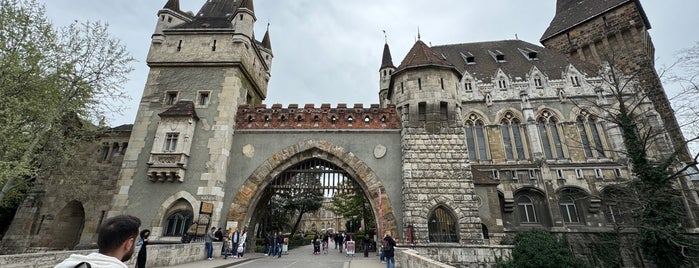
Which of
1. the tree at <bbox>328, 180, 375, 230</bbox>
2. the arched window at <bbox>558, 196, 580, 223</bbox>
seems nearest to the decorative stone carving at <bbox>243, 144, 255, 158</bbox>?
the tree at <bbox>328, 180, 375, 230</bbox>

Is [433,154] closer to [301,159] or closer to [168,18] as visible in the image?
[301,159]

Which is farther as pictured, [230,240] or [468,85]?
[468,85]

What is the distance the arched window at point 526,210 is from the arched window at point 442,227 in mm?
9330

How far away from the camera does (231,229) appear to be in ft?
43.0

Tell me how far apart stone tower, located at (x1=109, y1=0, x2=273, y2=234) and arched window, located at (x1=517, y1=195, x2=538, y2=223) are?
17.9 m

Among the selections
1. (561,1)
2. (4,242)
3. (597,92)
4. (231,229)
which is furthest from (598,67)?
(4,242)

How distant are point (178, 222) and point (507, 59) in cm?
2659

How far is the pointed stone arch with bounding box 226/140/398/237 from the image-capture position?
13746mm

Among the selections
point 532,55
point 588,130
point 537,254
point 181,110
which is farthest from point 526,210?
point 181,110

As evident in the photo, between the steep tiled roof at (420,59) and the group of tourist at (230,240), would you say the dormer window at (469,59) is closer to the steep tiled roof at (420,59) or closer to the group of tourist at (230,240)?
the steep tiled roof at (420,59)

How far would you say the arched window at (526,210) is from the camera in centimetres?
1945

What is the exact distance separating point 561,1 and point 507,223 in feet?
87.5

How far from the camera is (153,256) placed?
27.3ft

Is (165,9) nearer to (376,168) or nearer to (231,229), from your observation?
(231,229)
